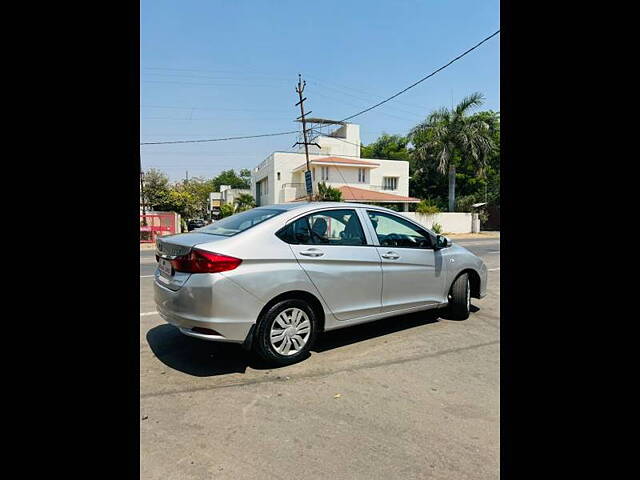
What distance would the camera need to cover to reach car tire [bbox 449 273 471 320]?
546 cm

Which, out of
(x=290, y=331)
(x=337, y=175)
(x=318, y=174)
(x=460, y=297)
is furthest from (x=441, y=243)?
(x=337, y=175)

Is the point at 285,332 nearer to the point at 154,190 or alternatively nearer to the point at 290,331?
the point at 290,331

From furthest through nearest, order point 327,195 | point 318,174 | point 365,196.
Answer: point 318,174, point 365,196, point 327,195

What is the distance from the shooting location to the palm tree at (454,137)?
31438 mm

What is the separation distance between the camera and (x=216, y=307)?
3.57 meters

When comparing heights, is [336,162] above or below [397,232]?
above

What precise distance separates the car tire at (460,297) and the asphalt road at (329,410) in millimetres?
675

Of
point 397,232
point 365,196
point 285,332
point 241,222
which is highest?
point 365,196

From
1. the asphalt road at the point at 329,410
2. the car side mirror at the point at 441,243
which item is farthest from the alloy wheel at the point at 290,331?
the car side mirror at the point at 441,243

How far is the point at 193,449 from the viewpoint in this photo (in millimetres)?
2586

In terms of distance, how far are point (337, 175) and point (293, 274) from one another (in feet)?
107
